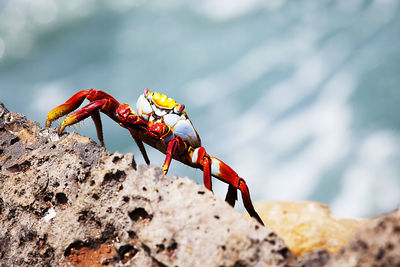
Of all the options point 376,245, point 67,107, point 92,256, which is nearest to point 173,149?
point 67,107

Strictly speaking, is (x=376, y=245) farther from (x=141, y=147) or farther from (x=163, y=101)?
(x=141, y=147)

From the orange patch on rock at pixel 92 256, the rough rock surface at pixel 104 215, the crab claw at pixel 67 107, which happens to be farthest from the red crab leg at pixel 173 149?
the crab claw at pixel 67 107

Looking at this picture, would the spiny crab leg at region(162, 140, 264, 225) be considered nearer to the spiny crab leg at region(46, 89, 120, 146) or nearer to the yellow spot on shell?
the yellow spot on shell

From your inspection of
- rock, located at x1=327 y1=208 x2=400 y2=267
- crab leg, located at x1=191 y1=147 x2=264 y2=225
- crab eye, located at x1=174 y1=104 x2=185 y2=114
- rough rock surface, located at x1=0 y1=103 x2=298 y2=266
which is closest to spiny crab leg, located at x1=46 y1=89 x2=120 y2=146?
rough rock surface, located at x1=0 y1=103 x2=298 y2=266

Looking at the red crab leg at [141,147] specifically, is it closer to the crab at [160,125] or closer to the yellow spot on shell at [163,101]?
the crab at [160,125]

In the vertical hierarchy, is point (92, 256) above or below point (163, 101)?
below

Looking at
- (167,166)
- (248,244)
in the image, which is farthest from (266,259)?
(167,166)

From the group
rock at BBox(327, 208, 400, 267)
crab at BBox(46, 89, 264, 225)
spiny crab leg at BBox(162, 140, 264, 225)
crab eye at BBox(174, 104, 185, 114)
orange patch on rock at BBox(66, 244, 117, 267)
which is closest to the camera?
rock at BBox(327, 208, 400, 267)
